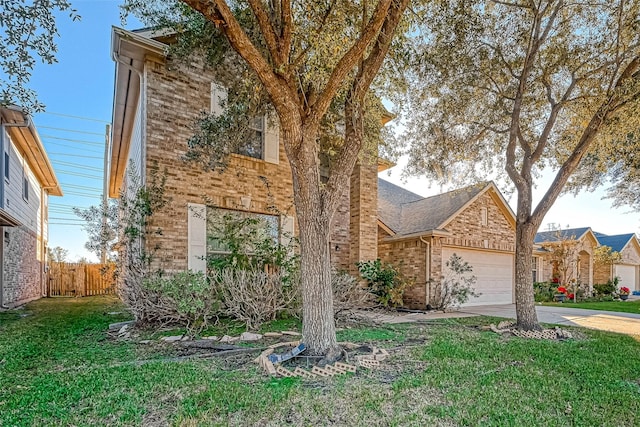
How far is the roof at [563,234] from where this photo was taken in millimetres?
18450

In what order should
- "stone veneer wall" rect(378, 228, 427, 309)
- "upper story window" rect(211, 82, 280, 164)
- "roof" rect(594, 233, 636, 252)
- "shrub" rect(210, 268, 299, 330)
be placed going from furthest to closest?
1. "roof" rect(594, 233, 636, 252)
2. "stone veneer wall" rect(378, 228, 427, 309)
3. "upper story window" rect(211, 82, 280, 164)
4. "shrub" rect(210, 268, 299, 330)

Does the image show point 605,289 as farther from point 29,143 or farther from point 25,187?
point 25,187

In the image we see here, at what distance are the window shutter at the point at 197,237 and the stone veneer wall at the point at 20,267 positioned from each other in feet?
21.9

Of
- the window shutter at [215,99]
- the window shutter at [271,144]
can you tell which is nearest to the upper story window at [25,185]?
the window shutter at [215,99]

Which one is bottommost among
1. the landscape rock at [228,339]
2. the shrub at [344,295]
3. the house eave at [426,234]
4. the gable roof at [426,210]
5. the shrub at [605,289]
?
the shrub at [605,289]

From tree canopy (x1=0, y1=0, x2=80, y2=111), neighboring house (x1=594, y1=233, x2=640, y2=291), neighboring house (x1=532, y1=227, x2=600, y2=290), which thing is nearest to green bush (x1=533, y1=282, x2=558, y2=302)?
neighboring house (x1=532, y1=227, x2=600, y2=290)

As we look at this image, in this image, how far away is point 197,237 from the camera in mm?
8367

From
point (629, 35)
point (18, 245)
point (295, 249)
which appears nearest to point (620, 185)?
point (629, 35)

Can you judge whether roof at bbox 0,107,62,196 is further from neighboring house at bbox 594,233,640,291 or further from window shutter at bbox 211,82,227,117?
neighboring house at bbox 594,233,640,291

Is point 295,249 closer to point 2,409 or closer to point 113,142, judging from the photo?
point 2,409

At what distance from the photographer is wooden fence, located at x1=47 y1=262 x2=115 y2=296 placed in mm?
17406

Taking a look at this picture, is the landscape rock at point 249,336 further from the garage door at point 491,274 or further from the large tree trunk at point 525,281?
the garage door at point 491,274

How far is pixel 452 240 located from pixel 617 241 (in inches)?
846

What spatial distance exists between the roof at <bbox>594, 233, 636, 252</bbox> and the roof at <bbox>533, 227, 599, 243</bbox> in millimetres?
5208
